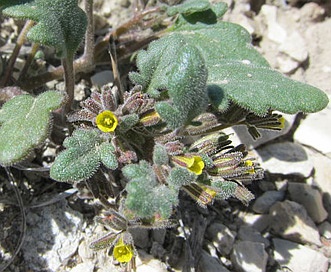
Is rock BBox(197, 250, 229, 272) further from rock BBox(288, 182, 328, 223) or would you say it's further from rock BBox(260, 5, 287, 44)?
rock BBox(260, 5, 287, 44)

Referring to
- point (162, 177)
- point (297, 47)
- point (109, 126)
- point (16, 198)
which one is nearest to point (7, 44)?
point (16, 198)

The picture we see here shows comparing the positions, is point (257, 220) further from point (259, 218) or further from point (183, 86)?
point (183, 86)

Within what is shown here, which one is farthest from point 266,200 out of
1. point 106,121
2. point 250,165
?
point 106,121

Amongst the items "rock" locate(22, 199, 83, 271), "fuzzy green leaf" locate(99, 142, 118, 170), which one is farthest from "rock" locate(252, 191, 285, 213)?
"fuzzy green leaf" locate(99, 142, 118, 170)

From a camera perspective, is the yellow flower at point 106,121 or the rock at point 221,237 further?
the rock at point 221,237

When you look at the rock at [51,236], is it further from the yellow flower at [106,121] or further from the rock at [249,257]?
the rock at [249,257]

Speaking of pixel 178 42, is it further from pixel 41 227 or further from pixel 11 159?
pixel 41 227

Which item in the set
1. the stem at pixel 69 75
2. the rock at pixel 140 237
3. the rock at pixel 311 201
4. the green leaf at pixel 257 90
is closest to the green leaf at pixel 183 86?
the green leaf at pixel 257 90
